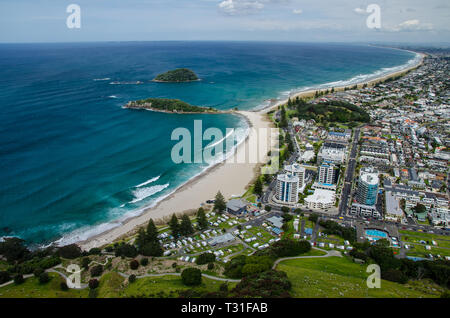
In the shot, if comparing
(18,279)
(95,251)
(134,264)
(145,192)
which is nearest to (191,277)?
(134,264)

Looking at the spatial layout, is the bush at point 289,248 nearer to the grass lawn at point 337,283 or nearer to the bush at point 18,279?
the grass lawn at point 337,283

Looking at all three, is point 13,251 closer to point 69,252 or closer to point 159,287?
point 69,252

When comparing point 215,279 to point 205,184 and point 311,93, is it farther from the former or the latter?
point 311,93

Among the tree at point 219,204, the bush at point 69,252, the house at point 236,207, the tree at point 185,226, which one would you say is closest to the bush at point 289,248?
the house at point 236,207

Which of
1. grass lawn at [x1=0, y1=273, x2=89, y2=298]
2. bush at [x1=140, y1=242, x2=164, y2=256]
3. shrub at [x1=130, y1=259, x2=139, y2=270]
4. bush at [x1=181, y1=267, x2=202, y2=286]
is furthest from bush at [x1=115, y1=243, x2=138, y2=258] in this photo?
bush at [x1=181, y1=267, x2=202, y2=286]

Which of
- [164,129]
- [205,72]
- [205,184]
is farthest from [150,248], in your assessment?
[205,72]

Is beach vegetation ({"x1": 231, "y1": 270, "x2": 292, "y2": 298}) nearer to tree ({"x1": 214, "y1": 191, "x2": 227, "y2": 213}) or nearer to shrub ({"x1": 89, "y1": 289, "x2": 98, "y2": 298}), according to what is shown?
shrub ({"x1": 89, "y1": 289, "x2": 98, "y2": 298})
